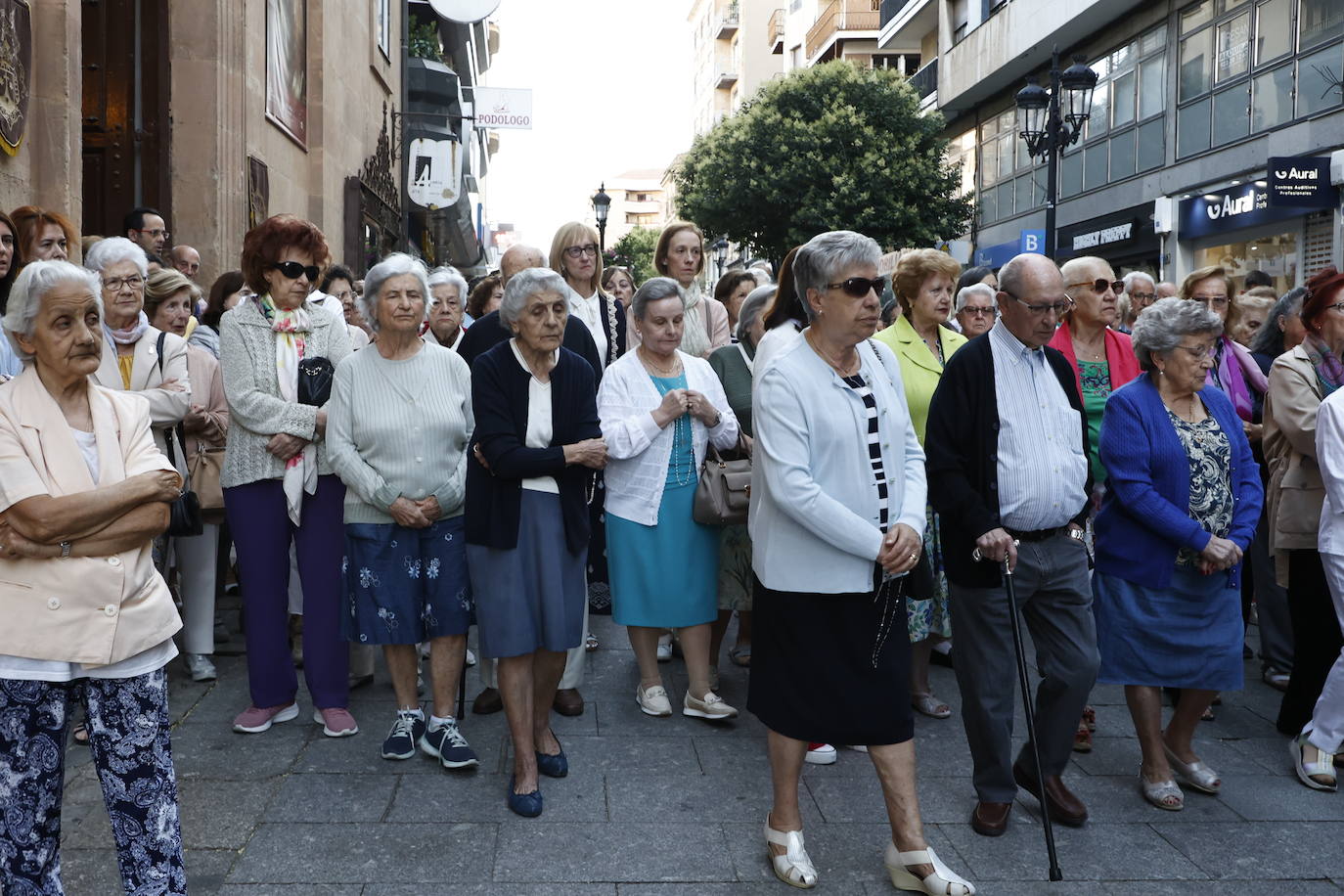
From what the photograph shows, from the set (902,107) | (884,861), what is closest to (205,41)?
(884,861)

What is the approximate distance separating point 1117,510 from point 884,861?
1.82 meters

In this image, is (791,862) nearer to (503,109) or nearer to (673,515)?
(673,515)

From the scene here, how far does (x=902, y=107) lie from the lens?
109ft

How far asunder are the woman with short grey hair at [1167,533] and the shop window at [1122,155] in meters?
21.9

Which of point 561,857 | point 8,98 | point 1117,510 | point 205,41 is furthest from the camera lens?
point 205,41

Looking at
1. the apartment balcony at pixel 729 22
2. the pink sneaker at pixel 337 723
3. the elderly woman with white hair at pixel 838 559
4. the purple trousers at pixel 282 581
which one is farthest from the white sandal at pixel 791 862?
the apartment balcony at pixel 729 22

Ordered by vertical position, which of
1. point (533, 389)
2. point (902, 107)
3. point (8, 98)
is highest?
point (902, 107)

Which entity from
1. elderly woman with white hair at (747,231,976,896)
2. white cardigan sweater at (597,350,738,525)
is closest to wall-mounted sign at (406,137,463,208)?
white cardigan sweater at (597,350,738,525)

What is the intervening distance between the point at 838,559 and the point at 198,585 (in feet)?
12.9

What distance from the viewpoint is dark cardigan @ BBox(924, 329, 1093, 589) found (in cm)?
446

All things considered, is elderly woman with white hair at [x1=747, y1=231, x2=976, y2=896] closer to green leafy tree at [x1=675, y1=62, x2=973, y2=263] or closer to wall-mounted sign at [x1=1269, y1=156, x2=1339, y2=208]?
wall-mounted sign at [x1=1269, y1=156, x2=1339, y2=208]

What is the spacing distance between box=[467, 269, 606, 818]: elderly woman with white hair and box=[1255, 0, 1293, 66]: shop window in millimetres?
18319

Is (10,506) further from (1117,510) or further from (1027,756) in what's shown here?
(1117,510)

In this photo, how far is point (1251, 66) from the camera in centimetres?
2033
